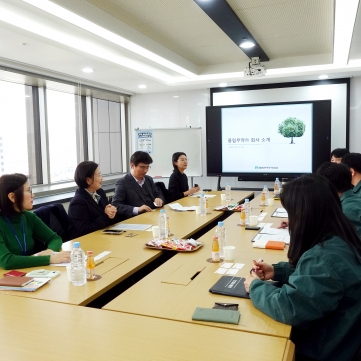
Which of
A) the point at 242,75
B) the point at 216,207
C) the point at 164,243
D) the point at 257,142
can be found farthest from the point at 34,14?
the point at 257,142

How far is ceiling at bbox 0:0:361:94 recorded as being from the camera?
11.2ft

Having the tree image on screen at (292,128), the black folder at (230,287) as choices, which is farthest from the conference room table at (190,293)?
the tree image on screen at (292,128)

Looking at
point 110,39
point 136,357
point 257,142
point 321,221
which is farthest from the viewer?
point 257,142

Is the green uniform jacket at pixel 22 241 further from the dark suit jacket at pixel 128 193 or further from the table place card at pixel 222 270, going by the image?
the dark suit jacket at pixel 128 193

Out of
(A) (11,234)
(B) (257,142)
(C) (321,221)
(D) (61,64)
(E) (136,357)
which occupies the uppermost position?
(D) (61,64)

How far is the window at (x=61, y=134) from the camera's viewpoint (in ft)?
18.9

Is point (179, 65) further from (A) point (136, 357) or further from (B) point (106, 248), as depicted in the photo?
(A) point (136, 357)

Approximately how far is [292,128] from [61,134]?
3.75 meters

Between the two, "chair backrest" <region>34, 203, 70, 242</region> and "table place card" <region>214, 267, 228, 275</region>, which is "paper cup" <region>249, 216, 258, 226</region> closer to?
"table place card" <region>214, 267, 228, 275</region>

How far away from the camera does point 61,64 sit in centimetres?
475

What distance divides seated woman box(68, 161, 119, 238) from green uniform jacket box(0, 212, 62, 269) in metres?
0.48

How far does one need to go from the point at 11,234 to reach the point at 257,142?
485cm

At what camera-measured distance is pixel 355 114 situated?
20.3ft

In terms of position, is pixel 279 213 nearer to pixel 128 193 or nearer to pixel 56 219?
pixel 128 193
